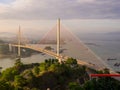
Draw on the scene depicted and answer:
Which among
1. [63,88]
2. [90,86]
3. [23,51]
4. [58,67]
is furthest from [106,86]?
[23,51]

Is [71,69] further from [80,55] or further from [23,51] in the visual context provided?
[23,51]

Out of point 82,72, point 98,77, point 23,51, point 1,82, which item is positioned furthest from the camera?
point 23,51

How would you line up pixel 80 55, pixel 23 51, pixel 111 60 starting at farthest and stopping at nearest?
pixel 23 51 → pixel 111 60 → pixel 80 55

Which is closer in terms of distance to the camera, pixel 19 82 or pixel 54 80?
pixel 19 82

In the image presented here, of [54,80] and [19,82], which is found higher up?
[19,82]

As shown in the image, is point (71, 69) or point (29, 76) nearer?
point (29, 76)

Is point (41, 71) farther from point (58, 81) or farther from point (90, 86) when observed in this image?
A: point (90, 86)
